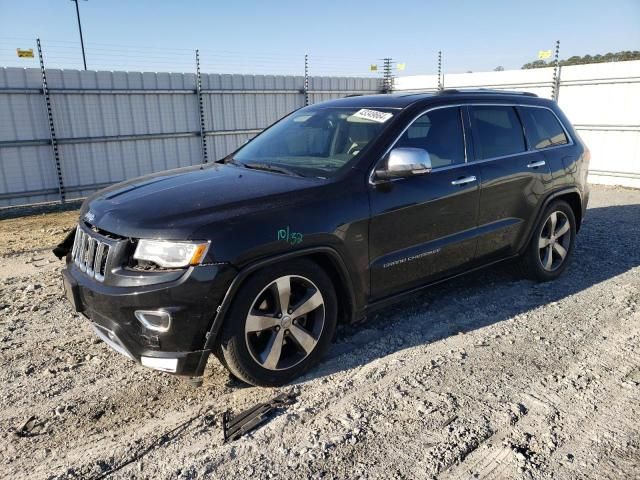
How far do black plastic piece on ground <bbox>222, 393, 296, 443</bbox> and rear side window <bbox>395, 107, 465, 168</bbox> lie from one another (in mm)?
2025

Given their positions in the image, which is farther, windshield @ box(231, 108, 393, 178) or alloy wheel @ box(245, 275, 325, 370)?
windshield @ box(231, 108, 393, 178)

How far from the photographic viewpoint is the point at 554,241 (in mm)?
5312

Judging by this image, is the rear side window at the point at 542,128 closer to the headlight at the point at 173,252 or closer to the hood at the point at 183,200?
the hood at the point at 183,200

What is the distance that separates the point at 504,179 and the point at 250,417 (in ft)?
9.83

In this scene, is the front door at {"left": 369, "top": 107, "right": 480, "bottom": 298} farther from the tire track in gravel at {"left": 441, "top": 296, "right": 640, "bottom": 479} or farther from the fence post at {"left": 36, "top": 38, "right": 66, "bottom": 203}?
the fence post at {"left": 36, "top": 38, "right": 66, "bottom": 203}

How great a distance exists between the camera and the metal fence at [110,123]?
969 centimetres

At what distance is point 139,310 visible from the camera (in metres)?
2.91

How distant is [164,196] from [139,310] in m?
0.79

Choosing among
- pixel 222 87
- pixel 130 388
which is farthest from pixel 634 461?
pixel 222 87

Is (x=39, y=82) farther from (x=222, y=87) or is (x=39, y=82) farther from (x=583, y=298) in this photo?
(x=583, y=298)

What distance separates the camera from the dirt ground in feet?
8.84

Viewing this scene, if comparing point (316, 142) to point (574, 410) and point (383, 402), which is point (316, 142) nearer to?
point (383, 402)

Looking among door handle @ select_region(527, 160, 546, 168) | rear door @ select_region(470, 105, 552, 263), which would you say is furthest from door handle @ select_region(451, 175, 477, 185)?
door handle @ select_region(527, 160, 546, 168)

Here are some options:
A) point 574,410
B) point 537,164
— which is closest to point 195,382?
point 574,410
